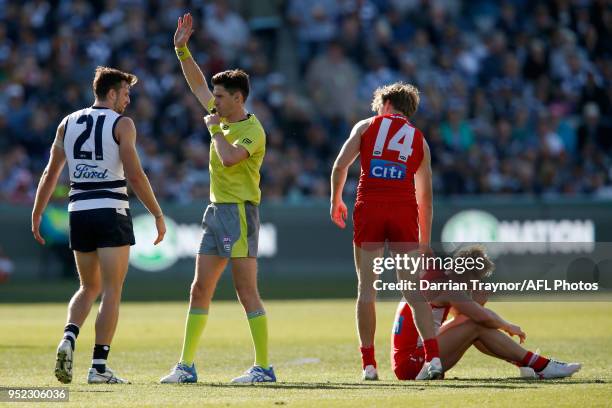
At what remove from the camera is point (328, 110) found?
86.4 ft

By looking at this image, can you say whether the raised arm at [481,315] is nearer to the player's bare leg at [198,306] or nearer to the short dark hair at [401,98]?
the short dark hair at [401,98]

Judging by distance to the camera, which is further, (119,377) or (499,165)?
(499,165)

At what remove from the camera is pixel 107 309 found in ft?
29.0

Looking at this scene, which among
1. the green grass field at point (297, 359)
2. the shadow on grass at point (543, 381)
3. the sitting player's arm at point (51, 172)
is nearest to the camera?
the green grass field at point (297, 359)

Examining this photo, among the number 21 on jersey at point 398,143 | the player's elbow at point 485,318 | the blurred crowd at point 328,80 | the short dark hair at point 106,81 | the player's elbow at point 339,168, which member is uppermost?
the blurred crowd at point 328,80

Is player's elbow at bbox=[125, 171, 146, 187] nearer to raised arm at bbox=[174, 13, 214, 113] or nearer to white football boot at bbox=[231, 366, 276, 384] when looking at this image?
raised arm at bbox=[174, 13, 214, 113]

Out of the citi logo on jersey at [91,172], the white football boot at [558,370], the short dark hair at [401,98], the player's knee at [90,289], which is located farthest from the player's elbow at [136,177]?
the white football boot at [558,370]

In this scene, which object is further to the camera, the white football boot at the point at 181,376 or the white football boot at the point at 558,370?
the white football boot at the point at 558,370

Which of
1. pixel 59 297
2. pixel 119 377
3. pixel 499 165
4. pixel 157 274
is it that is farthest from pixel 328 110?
pixel 119 377

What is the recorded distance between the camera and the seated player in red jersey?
901 cm

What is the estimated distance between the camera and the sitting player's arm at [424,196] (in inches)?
368

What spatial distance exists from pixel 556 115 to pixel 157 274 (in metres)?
9.84

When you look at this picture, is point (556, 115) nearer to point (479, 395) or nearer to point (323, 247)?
point (323, 247)

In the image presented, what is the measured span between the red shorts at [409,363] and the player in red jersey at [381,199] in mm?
179
